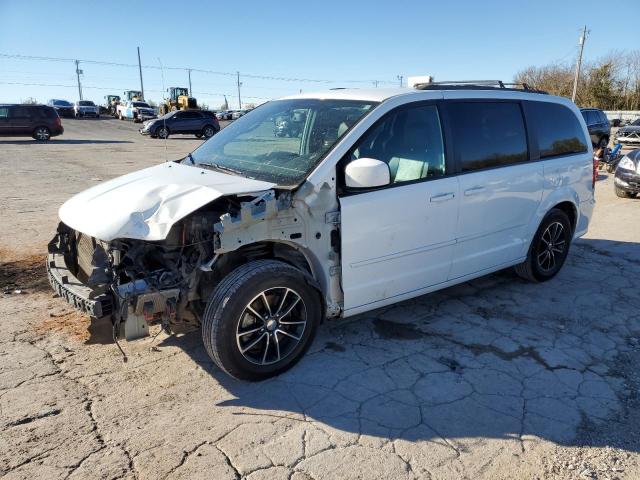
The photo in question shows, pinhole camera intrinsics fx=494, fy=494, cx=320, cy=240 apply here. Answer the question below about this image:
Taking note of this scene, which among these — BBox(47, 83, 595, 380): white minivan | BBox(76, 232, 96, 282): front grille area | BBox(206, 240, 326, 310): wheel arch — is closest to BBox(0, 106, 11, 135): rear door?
BBox(47, 83, 595, 380): white minivan

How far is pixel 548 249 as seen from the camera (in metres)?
5.25

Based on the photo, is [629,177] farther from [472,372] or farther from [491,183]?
[472,372]

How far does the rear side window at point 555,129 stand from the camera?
4.84 metres

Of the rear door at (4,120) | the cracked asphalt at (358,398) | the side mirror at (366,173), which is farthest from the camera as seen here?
the rear door at (4,120)

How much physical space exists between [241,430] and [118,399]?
88 centimetres

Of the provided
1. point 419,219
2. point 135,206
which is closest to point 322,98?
point 419,219

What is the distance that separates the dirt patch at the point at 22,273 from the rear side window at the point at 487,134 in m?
4.17

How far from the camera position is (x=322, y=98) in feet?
13.5

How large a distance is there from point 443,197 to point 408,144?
500 mm

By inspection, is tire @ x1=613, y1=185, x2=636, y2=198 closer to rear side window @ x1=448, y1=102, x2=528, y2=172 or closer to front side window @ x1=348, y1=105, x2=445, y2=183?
rear side window @ x1=448, y1=102, x2=528, y2=172

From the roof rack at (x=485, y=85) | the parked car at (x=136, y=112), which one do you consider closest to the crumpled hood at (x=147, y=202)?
the roof rack at (x=485, y=85)

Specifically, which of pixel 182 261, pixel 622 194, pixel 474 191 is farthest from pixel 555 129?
pixel 622 194

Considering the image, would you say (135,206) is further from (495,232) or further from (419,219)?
(495,232)

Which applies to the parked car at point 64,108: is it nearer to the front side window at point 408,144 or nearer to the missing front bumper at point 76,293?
the missing front bumper at point 76,293
